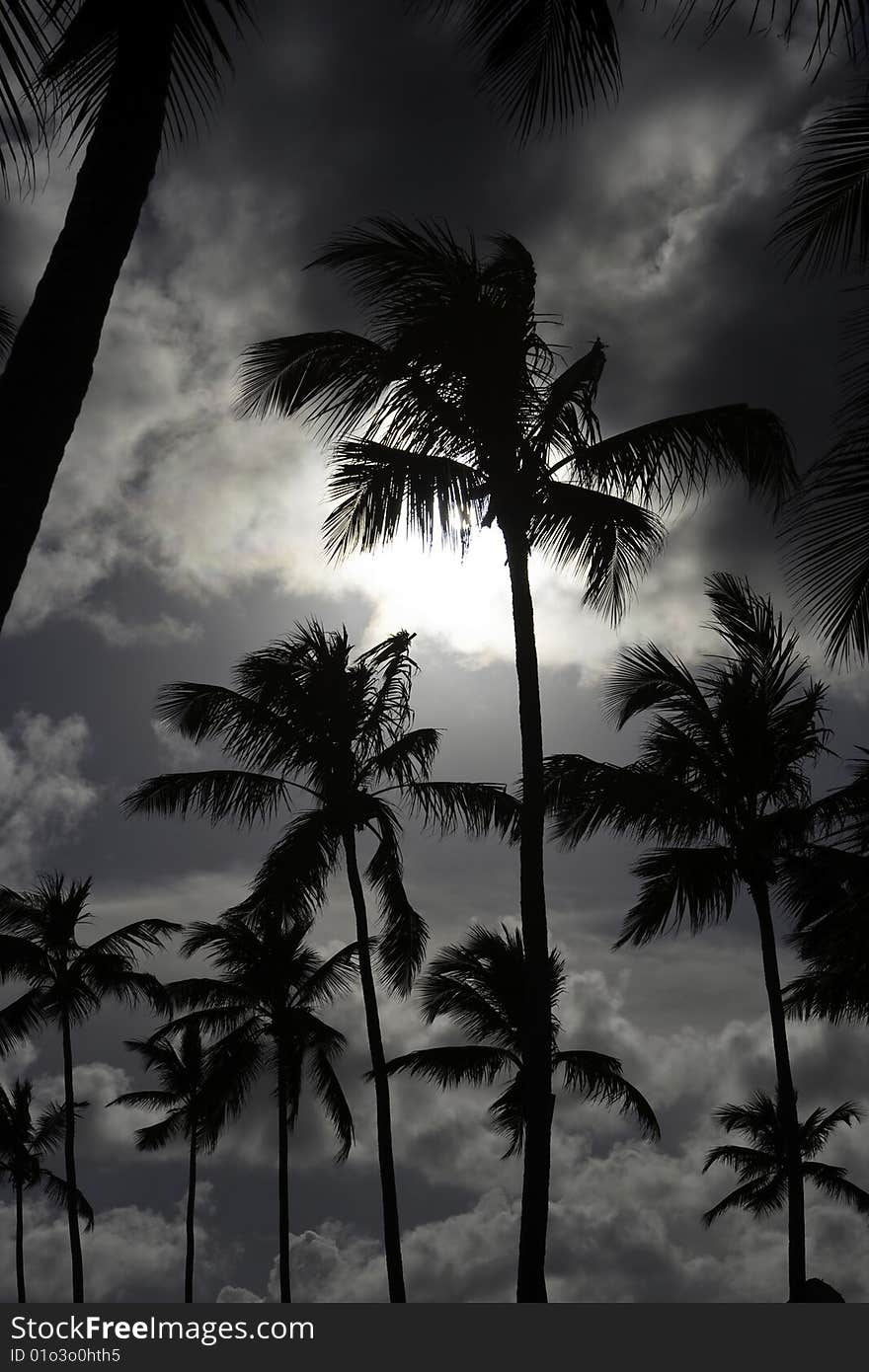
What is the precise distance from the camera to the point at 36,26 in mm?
3969

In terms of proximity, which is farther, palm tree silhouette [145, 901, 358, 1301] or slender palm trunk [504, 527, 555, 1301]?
palm tree silhouette [145, 901, 358, 1301]

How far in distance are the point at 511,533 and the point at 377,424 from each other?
2294 millimetres

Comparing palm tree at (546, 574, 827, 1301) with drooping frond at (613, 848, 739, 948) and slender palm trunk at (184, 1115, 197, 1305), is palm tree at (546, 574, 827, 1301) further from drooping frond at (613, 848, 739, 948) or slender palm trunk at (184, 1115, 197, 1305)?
slender palm trunk at (184, 1115, 197, 1305)

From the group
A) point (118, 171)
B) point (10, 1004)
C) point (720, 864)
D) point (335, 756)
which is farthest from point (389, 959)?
point (10, 1004)

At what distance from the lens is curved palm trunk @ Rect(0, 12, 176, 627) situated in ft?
11.2

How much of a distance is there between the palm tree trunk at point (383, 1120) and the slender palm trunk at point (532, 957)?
736 centimetres

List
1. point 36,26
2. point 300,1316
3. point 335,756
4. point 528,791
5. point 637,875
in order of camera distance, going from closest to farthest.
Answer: point 36,26, point 300,1316, point 528,791, point 637,875, point 335,756

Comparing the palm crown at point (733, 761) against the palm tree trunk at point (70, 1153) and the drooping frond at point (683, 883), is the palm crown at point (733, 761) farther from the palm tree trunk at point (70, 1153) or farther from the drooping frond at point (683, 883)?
the palm tree trunk at point (70, 1153)

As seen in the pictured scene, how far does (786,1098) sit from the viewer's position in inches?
625

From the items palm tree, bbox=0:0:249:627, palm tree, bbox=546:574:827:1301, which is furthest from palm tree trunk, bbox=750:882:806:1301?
palm tree, bbox=0:0:249:627

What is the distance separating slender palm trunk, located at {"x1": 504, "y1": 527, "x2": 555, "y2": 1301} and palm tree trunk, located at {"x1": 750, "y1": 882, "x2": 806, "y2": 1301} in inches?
292

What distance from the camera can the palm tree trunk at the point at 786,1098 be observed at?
14938 millimetres

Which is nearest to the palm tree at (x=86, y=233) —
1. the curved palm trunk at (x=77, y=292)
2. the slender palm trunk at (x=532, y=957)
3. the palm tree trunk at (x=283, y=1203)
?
the curved palm trunk at (x=77, y=292)

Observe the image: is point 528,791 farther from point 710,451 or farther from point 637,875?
point 637,875
